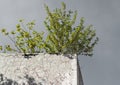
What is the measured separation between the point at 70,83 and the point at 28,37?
11.1m

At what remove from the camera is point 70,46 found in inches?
964

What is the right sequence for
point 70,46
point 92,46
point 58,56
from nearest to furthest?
point 58,56, point 70,46, point 92,46

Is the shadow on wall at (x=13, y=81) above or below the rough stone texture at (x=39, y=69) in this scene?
below

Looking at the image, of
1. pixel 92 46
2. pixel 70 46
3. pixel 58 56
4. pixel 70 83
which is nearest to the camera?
pixel 70 83

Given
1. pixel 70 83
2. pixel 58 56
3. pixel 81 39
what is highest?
pixel 81 39

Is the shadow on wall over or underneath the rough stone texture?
underneath

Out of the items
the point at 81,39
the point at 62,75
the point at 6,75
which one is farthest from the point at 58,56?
the point at 81,39

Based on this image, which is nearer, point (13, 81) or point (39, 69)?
point (13, 81)

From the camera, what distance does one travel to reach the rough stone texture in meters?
16.2

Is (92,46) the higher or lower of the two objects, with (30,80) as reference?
higher

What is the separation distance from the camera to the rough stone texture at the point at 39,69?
1620 cm

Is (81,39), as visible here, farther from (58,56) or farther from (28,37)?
(58,56)

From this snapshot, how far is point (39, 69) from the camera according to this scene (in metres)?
16.6

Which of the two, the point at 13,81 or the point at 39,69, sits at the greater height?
the point at 39,69
